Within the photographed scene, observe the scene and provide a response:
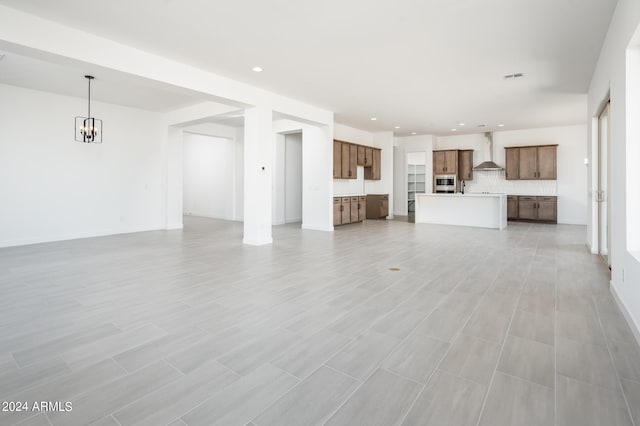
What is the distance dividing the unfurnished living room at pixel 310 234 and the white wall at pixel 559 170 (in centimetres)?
7

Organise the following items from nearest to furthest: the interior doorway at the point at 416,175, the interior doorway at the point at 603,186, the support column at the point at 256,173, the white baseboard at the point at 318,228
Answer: the interior doorway at the point at 603,186, the support column at the point at 256,173, the white baseboard at the point at 318,228, the interior doorway at the point at 416,175

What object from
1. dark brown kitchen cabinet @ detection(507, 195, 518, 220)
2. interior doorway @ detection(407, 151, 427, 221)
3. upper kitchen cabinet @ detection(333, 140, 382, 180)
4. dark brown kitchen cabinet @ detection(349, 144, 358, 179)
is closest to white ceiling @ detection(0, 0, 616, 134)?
upper kitchen cabinet @ detection(333, 140, 382, 180)

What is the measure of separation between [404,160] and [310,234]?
627 cm

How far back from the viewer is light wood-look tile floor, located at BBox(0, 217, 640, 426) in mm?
1679

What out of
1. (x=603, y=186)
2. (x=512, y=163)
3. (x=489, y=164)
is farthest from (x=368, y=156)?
(x=603, y=186)

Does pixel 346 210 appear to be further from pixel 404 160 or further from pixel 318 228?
pixel 404 160

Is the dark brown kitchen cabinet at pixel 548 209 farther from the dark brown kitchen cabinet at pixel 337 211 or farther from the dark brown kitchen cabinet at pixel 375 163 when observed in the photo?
the dark brown kitchen cabinet at pixel 337 211

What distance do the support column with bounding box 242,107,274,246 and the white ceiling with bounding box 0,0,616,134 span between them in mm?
670

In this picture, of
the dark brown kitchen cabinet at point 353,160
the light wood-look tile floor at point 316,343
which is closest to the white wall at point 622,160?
the light wood-look tile floor at point 316,343

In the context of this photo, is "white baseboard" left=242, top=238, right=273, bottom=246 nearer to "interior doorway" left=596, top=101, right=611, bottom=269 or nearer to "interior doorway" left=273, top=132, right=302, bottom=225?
"interior doorway" left=273, top=132, right=302, bottom=225

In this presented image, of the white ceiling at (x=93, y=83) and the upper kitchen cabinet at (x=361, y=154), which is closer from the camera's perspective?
the white ceiling at (x=93, y=83)

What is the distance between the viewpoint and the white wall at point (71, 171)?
248 inches

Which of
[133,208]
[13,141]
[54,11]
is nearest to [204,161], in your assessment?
[133,208]

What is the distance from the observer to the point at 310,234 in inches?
310
